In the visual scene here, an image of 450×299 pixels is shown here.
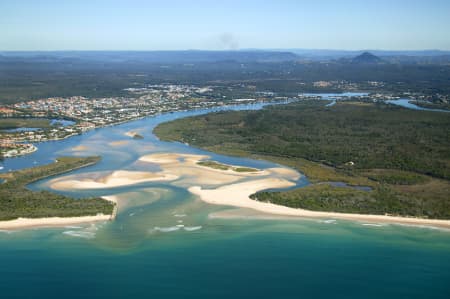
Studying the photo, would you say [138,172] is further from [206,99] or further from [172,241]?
[206,99]

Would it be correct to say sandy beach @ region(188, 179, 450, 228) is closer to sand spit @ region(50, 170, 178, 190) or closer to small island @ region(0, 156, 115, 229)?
sand spit @ region(50, 170, 178, 190)

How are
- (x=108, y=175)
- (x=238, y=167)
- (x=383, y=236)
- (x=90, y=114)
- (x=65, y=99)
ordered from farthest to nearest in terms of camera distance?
(x=65, y=99)
(x=90, y=114)
(x=238, y=167)
(x=108, y=175)
(x=383, y=236)

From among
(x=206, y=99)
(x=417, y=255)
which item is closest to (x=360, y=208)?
(x=417, y=255)

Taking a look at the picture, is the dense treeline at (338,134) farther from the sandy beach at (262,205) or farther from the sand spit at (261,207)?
the sand spit at (261,207)

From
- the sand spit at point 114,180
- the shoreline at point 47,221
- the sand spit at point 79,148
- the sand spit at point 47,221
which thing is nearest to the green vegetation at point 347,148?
the sand spit at point 114,180

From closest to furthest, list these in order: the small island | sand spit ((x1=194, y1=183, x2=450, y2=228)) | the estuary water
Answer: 1. the estuary water
2. the small island
3. sand spit ((x1=194, y1=183, x2=450, y2=228))

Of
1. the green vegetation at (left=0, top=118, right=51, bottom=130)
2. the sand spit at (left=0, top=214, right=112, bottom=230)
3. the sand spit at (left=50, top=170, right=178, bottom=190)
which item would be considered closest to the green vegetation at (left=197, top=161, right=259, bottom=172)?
the sand spit at (left=50, top=170, right=178, bottom=190)
